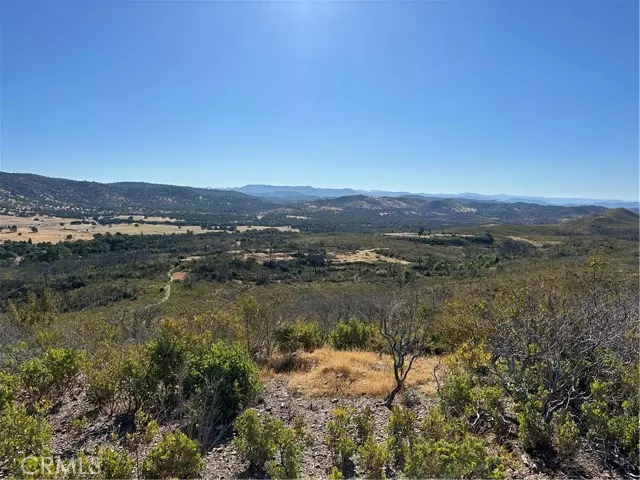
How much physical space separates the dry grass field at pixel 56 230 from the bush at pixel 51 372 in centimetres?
Answer: 11050

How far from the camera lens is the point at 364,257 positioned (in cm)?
8888

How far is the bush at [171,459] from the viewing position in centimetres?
495

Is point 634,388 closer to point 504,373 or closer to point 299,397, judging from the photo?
point 504,373

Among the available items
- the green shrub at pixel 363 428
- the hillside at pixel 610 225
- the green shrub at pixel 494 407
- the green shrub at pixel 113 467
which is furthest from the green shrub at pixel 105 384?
the hillside at pixel 610 225

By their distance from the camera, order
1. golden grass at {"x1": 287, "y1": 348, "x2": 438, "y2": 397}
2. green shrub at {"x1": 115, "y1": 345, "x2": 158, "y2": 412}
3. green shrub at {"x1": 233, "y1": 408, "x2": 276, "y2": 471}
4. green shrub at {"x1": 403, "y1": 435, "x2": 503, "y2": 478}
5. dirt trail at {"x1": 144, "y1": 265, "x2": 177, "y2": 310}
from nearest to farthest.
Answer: green shrub at {"x1": 403, "y1": 435, "x2": 503, "y2": 478}
green shrub at {"x1": 233, "y1": 408, "x2": 276, "y2": 471}
green shrub at {"x1": 115, "y1": 345, "x2": 158, "y2": 412}
golden grass at {"x1": 287, "y1": 348, "x2": 438, "y2": 397}
dirt trail at {"x1": 144, "y1": 265, "x2": 177, "y2": 310}

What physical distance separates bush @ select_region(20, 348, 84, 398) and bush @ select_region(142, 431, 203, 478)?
180 inches

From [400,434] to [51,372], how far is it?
7.35 metres

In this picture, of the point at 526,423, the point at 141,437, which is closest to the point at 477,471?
the point at 526,423

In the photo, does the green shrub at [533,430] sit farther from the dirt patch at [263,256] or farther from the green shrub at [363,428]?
the dirt patch at [263,256]

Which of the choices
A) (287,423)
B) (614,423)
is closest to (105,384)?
(287,423)

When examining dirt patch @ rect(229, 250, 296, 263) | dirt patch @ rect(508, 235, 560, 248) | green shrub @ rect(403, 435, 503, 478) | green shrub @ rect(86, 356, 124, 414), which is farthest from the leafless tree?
dirt patch @ rect(508, 235, 560, 248)

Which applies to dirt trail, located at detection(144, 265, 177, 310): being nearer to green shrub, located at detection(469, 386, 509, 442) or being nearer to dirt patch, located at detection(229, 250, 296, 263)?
dirt patch, located at detection(229, 250, 296, 263)

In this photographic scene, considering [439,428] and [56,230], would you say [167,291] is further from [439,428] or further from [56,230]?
[56,230]

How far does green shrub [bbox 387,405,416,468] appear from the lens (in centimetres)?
585
